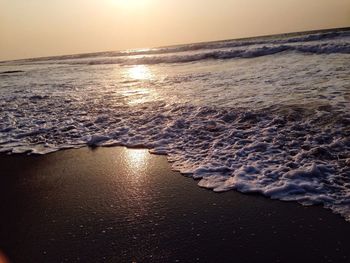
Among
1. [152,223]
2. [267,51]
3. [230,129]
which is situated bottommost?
[152,223]

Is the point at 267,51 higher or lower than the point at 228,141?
higher

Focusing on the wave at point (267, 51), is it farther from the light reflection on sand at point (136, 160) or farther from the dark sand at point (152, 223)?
the dark sand at point (152, 223)

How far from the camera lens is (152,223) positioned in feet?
13.0

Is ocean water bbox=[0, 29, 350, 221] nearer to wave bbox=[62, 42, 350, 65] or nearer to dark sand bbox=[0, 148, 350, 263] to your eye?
dark sand bbox=[0, 148, 350, 263]

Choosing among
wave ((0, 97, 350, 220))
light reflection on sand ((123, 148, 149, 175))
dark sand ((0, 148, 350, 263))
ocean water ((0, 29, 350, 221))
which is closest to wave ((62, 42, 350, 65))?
ocean water ((0, 29, 350, 221))

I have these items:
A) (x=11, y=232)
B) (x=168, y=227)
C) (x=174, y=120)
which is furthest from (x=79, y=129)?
(x=168, y=227)

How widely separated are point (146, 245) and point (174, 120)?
4.57m

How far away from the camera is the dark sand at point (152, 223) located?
3.37 m

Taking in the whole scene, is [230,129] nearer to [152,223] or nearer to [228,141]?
[228,141]

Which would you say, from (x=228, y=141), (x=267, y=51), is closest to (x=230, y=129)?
(x=228, y=141)

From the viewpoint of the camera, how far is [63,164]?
6078 mm

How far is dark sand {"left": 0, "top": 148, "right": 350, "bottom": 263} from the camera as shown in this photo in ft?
11.1

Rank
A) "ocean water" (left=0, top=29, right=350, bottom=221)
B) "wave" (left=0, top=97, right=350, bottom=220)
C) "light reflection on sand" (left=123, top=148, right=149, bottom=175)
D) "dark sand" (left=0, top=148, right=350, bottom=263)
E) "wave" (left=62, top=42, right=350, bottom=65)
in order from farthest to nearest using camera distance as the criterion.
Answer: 1. "wave" (left=62, top=42, right=350, bottom=65)
2. "light reflection on sand" (left=123, top=148, right=149, bottom=175)
3. "ocean water" (left=0, top=29, right=350, bottom=221)
4. "wave" (left=0, top=97, right=350, bottom=220)
5. "dark sand" (left=0, top=148, right=350, bottom=263)

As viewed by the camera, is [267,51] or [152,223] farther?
[267,51]
